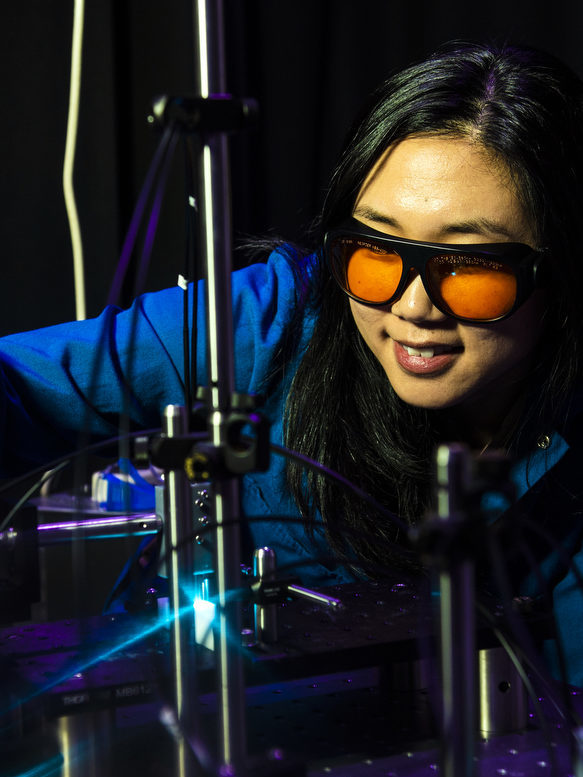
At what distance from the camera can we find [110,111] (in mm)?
2088

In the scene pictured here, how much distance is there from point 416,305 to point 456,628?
0.57 meters

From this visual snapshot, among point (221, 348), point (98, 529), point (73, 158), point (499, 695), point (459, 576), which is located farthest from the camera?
point (73, 158)

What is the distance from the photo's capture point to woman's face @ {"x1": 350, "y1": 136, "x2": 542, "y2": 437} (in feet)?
3.19

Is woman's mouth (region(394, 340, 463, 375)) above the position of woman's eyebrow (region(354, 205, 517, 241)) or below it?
below

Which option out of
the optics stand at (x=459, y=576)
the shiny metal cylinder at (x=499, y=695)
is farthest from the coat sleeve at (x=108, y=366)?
the optics stand at (x=459, y=576)

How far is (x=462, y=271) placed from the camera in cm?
94

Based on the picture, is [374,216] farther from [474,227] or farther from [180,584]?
[180,584]

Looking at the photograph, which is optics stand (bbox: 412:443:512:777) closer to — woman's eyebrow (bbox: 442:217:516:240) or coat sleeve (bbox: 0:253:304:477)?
woman's eyebrow (bbox: 442:217:516:240)

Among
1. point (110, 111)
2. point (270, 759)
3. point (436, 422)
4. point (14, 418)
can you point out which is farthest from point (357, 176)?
point (110, 111)

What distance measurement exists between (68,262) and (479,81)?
1.26 metres

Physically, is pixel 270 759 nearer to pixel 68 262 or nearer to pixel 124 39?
pixel 68 262

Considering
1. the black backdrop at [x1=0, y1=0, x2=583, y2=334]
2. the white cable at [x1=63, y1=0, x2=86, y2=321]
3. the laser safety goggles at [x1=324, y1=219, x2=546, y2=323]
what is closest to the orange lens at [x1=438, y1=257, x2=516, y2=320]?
the laser safety goggles at [x1=324, y1=219, x2=546, y2=323]

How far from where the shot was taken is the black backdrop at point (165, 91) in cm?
205

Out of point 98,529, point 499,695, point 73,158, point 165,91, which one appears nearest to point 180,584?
point 499,695
